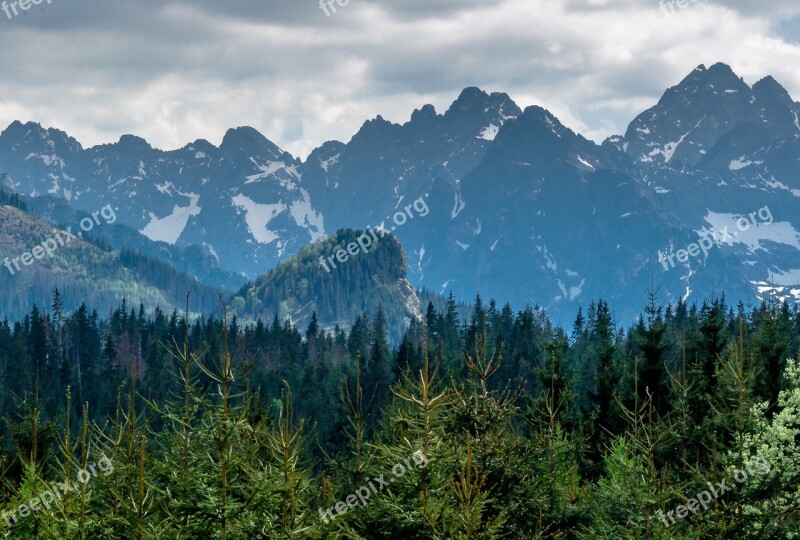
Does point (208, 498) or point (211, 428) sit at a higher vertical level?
point (211, 428)

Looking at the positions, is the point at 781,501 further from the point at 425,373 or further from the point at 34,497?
the point at 34,497

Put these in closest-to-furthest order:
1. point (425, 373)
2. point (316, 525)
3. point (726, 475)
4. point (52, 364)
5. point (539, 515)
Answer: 1. point (425, 373)
2. point (316, 525)
3. point (539, 515)
4. point (726, 475)
5. point (52, 364)

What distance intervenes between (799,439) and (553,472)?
964cm

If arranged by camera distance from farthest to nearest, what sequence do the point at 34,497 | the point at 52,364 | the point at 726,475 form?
1. the point at 52,364
2. the point at 726,475
3. the point at 34,497

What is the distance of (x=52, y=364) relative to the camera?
158125 millimetres

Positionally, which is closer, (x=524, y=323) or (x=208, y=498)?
(x=208, y=498)

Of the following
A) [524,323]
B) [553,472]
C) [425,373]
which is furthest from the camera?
[524,323]

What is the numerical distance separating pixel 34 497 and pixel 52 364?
140202mm

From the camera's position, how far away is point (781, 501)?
104 feet

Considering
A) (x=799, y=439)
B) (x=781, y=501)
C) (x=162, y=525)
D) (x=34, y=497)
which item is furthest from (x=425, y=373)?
(x=799, y=439)

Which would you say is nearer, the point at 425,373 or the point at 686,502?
the point at 425,373

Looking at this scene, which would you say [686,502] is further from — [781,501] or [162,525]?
[162,525]

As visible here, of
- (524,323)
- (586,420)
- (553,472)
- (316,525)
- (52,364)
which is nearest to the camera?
(316,525)

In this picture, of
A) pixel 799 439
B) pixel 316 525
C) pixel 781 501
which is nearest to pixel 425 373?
pixel 316 525
